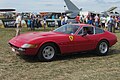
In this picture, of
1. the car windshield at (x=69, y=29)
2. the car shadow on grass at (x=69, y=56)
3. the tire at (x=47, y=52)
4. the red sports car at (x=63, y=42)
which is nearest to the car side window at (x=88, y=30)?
the red sports car at (x=63, y=42)

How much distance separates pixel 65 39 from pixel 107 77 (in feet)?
9.03

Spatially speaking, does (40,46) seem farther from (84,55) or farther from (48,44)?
(84,55)

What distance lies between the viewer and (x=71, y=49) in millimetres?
9438

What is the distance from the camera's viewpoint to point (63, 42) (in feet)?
30.0

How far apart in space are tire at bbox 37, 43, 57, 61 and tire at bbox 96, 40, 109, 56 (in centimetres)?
198

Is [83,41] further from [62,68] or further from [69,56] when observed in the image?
[62,68]

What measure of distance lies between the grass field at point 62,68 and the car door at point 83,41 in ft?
1.26

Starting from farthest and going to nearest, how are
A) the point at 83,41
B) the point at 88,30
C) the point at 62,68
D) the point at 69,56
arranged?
the point at 88,30, the point at 69,56, the point at 83,41, the point at 62,68

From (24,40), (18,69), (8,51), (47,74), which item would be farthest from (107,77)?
(8,51)

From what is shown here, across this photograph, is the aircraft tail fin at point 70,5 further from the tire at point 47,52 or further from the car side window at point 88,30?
the tire at point 47,52

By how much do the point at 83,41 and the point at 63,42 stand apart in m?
0.90

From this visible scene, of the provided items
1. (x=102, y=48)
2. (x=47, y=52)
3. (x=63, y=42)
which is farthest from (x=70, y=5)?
(x=47, y=52)

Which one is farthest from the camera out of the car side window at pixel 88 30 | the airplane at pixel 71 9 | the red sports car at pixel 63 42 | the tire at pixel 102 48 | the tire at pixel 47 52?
the airplane at pixel 71 9

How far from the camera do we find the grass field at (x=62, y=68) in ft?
22.5
